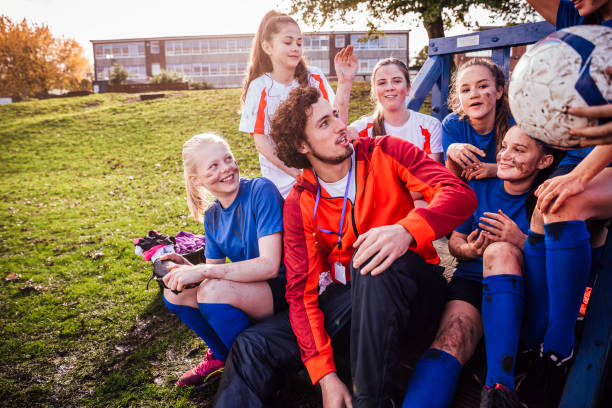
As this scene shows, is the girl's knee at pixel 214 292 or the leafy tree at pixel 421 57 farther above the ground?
the leafy tree at pixel 421 57

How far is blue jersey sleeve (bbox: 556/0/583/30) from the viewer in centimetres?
193

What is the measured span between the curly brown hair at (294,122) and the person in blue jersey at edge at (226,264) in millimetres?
305

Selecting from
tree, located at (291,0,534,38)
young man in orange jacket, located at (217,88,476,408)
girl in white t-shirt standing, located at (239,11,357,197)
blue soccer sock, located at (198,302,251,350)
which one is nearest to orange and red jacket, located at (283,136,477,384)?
young man in orange jacket, located at (217,88,476,408)

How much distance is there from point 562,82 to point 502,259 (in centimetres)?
78

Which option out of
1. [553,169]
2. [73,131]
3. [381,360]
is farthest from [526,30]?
[73,131]

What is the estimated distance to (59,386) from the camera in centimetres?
265

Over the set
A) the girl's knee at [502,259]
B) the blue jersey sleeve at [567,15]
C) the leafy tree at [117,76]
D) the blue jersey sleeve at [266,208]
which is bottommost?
the girl's knee at [502,259]

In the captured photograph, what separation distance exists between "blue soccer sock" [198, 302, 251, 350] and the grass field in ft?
1.63

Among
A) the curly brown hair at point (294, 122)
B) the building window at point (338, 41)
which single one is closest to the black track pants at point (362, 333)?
the curly brown hair at point (294, 122)

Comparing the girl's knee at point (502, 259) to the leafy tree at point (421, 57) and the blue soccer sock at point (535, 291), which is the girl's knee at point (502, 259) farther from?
the leafy tree at point (421, 57)

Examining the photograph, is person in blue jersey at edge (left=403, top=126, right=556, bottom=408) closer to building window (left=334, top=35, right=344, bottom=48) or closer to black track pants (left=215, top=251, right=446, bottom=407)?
black track pants (left=215, top=251, right=446, bottom=407)

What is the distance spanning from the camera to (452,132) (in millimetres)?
Answer: 2727

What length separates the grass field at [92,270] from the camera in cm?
265

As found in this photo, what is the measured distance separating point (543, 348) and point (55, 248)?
5.91 meters
